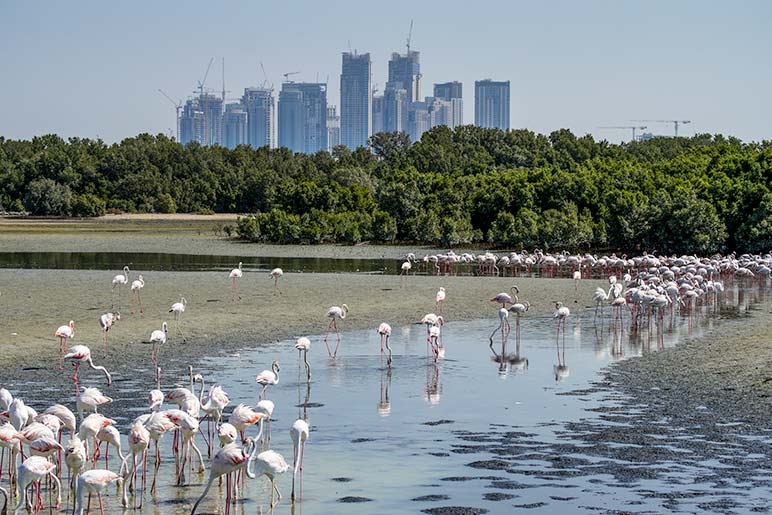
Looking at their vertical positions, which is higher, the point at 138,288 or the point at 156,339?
the point at 138,288

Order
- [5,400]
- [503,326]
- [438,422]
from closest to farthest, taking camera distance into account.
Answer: [5,400] → [438,422] → [503,326]

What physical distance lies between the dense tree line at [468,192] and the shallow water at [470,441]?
117ft

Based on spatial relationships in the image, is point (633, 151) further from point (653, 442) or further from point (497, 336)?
point (653, 442)

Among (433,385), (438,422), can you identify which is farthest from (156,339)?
(438,422)

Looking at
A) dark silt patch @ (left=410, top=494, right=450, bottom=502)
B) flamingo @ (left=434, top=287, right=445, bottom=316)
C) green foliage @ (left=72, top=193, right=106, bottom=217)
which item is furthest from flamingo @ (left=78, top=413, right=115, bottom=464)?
green foliage @ (left=72, top=193, right=106, bottom=217)

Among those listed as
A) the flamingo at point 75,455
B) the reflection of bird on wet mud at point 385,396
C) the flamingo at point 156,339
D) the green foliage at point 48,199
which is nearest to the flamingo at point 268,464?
the flamingo at point 75,455

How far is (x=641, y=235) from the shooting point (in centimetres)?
5812

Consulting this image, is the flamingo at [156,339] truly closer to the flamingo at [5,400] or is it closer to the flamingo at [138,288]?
the flamingo at [5,400]

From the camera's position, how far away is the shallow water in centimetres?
1216

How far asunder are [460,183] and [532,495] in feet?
210

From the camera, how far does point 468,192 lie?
74.5 meters

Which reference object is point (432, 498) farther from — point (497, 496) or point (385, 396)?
point (385, 396)

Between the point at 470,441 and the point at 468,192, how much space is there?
60280mm

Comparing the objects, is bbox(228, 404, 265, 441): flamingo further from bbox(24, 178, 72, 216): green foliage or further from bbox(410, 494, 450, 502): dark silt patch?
bbox(24, 178, 72, 216): green foliage
